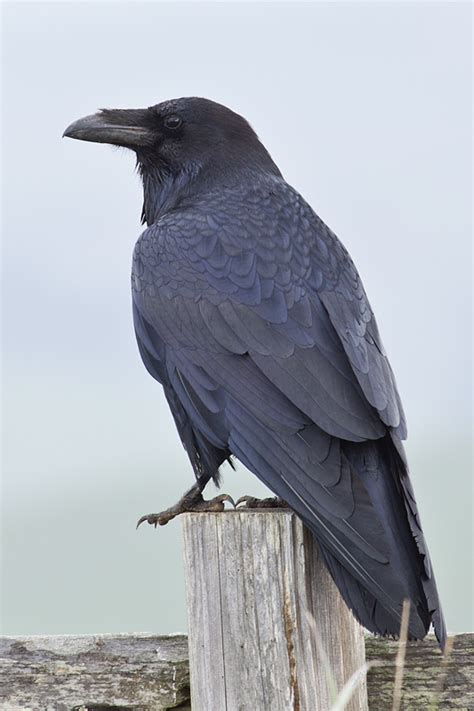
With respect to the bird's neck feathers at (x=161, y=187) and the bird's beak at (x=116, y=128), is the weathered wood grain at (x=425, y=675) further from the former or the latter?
the bird's beak at (x=116, y=128)

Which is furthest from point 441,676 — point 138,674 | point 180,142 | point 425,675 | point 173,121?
point 173,121

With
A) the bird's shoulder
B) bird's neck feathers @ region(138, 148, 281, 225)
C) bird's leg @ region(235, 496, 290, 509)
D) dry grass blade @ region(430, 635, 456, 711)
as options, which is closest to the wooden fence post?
dry grass blade @ region(430, 635, 456, 711)

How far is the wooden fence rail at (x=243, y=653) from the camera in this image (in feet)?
A: 10.1

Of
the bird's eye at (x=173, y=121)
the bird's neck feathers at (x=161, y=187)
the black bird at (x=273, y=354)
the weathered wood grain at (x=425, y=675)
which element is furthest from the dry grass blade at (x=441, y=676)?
the bird's eye at (x=173, y=121)

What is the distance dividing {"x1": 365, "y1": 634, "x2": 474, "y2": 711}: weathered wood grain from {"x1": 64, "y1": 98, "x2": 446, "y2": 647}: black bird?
28cm

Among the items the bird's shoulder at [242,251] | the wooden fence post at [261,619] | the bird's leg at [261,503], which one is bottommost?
the wooden fence post at [261,619]

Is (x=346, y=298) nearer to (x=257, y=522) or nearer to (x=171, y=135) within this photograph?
(x=257, y=522)

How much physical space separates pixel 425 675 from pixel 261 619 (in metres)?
0.67

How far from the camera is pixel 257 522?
3.13 meters

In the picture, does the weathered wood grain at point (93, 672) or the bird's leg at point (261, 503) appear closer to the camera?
the weathered wood grain at point (93, 672)

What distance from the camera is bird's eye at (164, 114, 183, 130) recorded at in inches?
196

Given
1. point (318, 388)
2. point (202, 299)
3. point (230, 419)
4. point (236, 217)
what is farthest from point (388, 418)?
point (236, 217)

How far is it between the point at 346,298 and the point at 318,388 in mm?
559

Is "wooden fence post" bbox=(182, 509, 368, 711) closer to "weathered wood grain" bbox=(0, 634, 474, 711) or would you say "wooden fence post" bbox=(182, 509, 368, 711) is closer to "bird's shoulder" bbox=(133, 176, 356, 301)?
"weathered wood grain" bbox=(0, 634, 474, 711)
